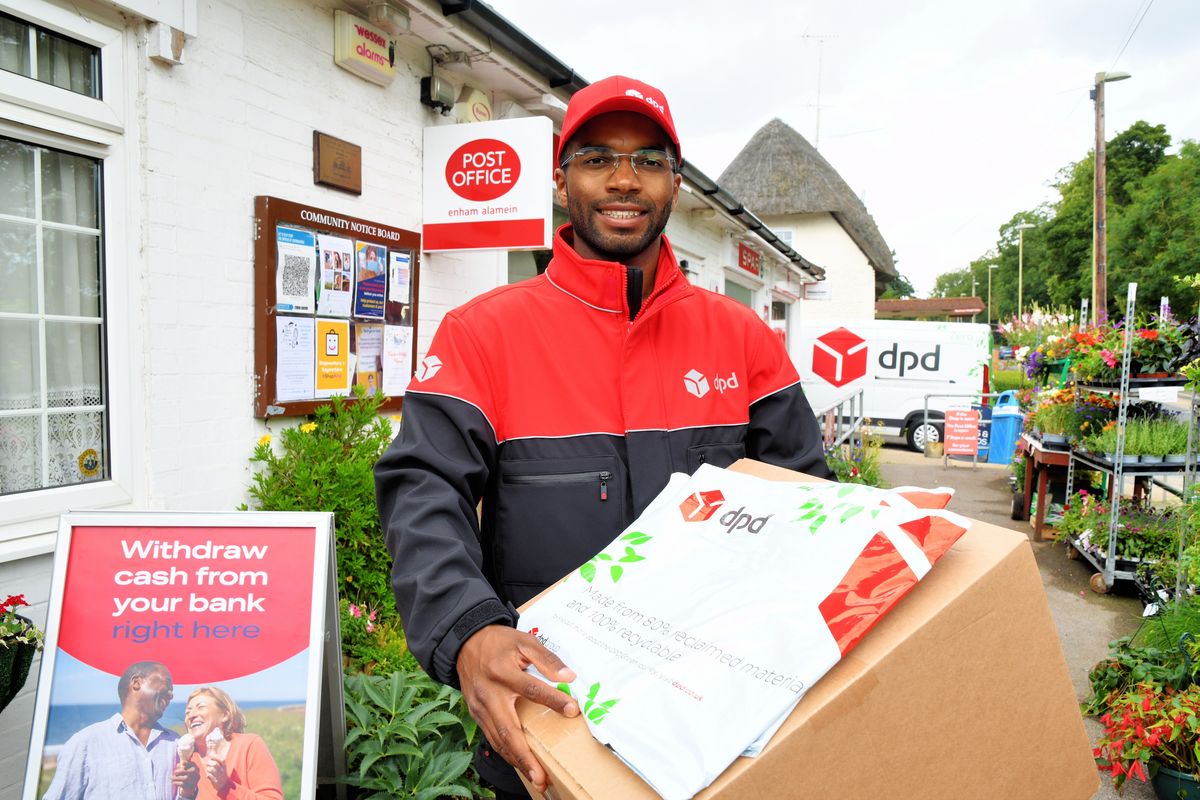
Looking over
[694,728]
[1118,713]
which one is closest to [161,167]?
[694,728]

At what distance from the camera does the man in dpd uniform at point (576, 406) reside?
128 cm

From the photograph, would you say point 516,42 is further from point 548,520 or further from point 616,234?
point 548,520

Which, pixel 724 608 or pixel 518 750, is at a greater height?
pixel 724 608

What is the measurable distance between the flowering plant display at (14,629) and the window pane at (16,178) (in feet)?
4.52

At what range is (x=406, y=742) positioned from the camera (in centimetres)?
274

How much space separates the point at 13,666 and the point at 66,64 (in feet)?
6.93

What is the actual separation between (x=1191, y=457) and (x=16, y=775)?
6.05 m

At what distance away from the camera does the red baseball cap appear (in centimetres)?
163

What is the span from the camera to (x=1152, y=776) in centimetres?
324

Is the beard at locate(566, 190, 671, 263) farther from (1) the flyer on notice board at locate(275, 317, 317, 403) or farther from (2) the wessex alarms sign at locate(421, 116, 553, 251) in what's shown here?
(2) the wessex alarms sign at locate(421, 116, 553, 251)

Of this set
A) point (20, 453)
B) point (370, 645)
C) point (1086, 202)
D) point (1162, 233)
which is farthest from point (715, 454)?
point (1086, 202)

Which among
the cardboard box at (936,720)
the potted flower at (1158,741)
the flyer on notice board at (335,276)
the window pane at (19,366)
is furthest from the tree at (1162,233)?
the window pane at (19,366)

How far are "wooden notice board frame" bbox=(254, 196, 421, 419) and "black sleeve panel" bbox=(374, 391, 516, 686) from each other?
2.60 meters

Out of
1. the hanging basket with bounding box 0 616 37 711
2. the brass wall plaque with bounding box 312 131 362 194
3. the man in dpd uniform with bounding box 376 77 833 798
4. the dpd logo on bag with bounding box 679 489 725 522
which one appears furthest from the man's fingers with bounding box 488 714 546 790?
the brass wall plaque with bounding box 312 131 362 194
